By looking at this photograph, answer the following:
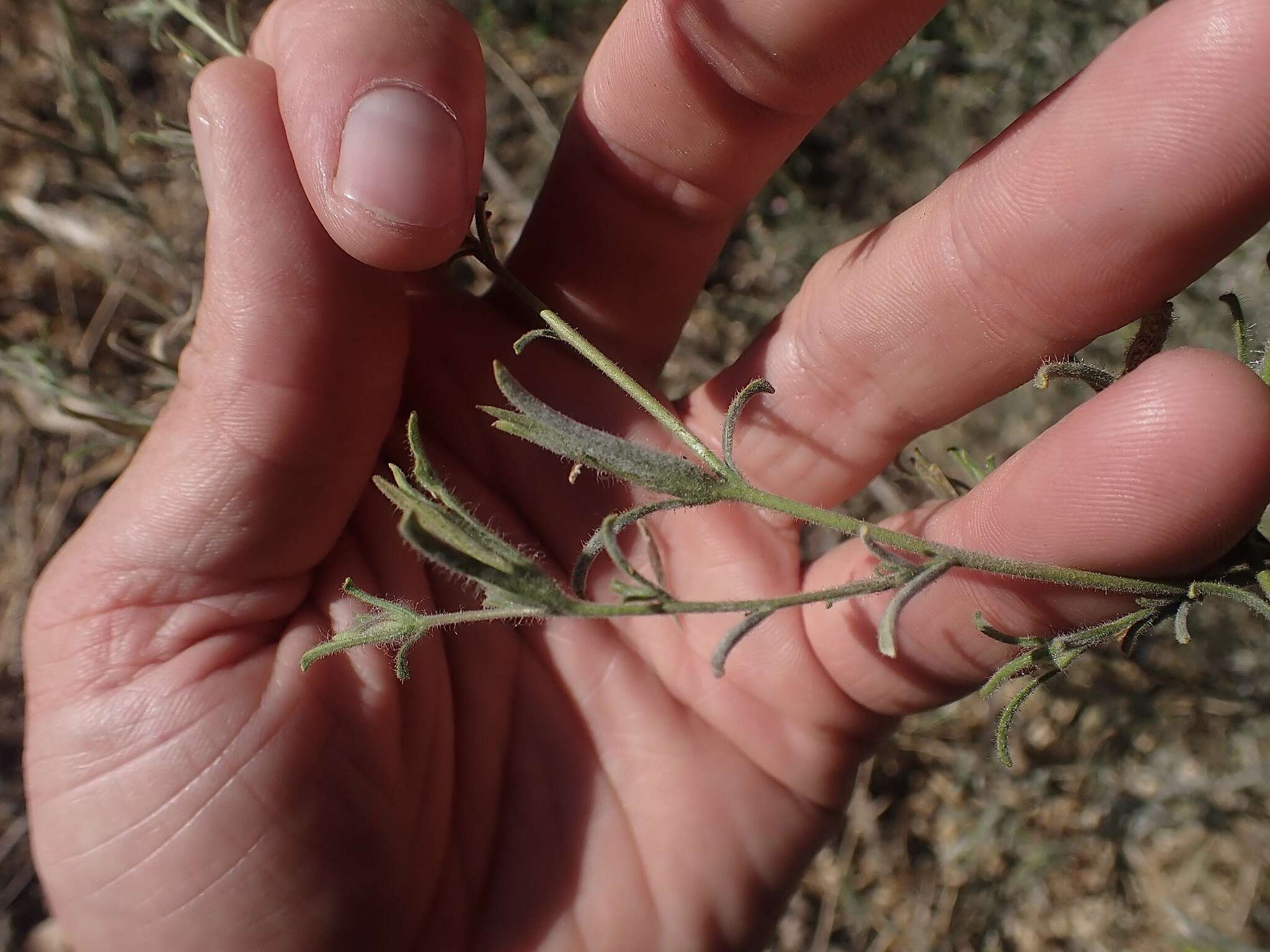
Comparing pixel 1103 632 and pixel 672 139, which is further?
pixel 672 139

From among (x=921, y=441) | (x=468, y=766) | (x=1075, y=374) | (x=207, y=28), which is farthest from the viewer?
(x=921, y=441)

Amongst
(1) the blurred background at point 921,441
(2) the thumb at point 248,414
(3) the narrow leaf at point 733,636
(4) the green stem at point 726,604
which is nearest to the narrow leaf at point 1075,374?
(4) the green stem at point 726,604

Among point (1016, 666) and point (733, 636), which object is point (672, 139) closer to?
point (733, 636)

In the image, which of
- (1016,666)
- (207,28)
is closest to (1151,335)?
(1016,666)

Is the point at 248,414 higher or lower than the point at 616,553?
lower

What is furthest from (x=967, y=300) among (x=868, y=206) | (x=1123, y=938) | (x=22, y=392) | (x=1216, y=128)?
(x=22, y=392)

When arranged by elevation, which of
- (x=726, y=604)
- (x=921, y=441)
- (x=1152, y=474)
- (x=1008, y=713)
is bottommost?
(x=921, y=441)

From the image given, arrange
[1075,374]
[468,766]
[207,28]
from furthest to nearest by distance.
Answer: [468,766], [207,28], [1075,374]
